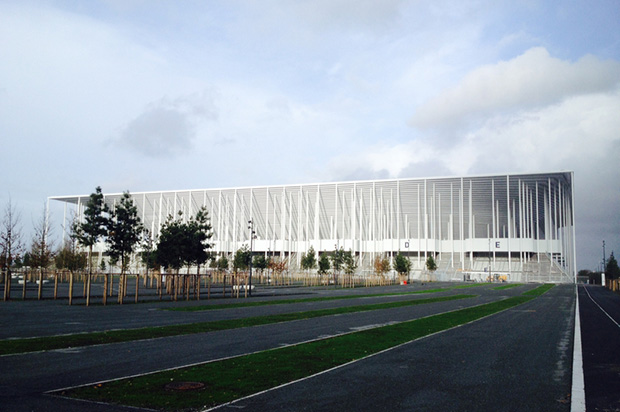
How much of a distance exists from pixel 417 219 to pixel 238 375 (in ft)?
320

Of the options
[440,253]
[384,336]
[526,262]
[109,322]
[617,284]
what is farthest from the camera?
[440,253]

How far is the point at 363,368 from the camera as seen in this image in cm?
1048

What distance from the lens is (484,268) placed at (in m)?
99.3

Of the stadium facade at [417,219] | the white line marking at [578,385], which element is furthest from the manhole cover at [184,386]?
the stadium facade at [417,219]

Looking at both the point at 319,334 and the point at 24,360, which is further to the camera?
the point at 319,334

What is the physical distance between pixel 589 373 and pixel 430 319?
37.4ft

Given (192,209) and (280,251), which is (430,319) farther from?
(192,209)

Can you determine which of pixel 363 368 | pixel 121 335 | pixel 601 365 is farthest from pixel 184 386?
pixel 601 365

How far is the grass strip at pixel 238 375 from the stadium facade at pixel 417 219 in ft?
274

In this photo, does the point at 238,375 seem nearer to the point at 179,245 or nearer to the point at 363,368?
the point at 363,368

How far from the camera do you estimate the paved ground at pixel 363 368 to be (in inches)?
302

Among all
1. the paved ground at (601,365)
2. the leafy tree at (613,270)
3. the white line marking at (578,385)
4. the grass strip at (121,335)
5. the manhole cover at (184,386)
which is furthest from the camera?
the leafy tree at (613,270)

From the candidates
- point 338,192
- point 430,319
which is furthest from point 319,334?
point 338,192

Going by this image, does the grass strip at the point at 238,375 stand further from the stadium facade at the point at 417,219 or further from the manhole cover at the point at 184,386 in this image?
the stadium facade at the point at 417,219
